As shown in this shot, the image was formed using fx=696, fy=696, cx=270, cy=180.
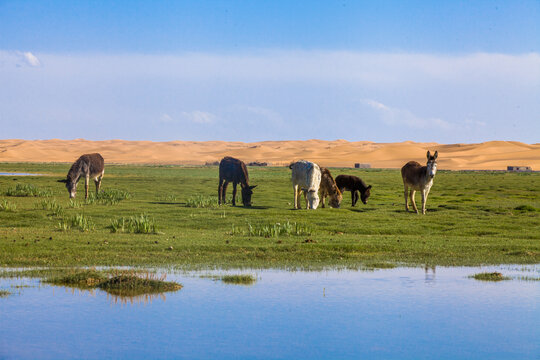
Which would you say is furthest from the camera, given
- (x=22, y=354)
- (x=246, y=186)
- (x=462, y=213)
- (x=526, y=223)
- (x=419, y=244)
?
(x=246, y=186)

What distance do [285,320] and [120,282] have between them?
13.0 feet

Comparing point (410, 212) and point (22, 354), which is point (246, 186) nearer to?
point (410, 212)

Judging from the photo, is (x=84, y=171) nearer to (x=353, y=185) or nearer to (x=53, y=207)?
(x=53, y=207)

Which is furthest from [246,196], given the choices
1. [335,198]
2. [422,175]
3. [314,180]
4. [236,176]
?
[422,175]

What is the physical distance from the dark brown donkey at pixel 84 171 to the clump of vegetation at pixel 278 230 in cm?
1437

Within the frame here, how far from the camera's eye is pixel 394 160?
15712cm

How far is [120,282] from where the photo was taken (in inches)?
539

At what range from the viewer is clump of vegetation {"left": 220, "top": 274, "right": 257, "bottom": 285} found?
14.5 meters

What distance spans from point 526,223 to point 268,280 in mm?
16138

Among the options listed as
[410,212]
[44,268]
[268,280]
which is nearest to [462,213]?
[410,212]

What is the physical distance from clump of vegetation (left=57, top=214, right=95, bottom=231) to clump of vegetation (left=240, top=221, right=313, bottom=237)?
16.4 ft

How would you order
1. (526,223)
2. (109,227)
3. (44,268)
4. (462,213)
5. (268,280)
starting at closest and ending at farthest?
1. (268,280)
2. (44,268)
3. (109,227)
4. (526,223)
5. (462,213)

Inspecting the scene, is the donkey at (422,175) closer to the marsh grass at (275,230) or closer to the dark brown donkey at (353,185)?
the dark brown donkey at (353,185)

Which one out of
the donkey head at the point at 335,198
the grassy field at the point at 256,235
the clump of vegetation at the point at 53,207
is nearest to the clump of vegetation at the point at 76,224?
the grassy field at the point at 256,235
